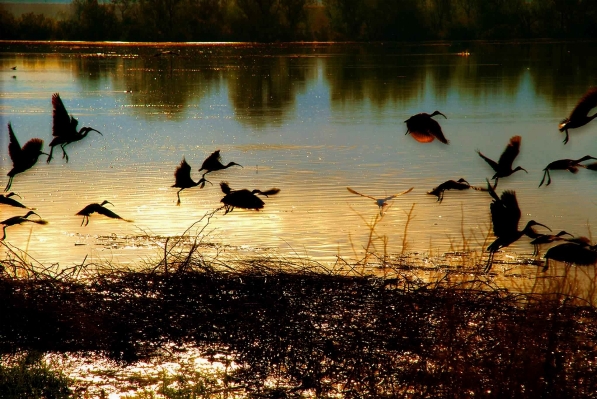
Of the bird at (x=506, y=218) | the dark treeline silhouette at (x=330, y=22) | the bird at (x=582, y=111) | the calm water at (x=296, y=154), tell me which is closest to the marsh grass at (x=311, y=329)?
the bird at (x=506, y=218)

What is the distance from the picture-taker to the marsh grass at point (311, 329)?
15.3 feet

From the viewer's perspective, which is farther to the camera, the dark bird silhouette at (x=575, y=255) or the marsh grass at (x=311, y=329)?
the marsh grass at (x=311, y=329)

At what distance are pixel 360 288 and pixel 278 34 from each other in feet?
211

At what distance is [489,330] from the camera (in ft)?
16.7

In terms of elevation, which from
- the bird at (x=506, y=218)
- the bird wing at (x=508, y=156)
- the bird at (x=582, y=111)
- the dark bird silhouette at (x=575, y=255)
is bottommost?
the dark bird silhouette at (x=575, y=255)

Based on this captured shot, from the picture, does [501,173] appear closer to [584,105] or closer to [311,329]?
[584,105]

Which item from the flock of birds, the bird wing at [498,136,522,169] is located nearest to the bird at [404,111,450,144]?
the flock of birds

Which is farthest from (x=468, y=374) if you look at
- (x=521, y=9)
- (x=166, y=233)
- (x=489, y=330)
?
(x=521, y=9)

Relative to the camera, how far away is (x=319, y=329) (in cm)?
525

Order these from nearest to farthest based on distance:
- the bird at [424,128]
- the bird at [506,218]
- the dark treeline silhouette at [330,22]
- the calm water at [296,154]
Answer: the bird at [506,218] → the bird at [424,128] → the calm water at [296,154] → the dark treeline silhouette at [330,22]

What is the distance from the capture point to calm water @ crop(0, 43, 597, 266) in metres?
8.51

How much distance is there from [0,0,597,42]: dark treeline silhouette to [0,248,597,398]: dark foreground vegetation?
6073cm

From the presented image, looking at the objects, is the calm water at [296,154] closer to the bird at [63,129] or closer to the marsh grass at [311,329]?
the bird at [63,129]

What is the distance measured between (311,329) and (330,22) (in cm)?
6613
